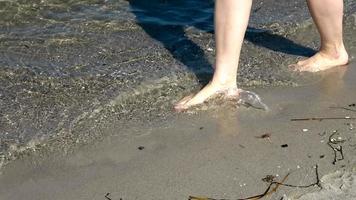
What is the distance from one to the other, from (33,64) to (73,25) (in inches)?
28.7

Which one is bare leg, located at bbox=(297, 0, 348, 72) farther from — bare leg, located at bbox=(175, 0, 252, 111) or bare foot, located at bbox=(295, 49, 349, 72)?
bare leg, located at bbox=(175, 0, 252, 111)

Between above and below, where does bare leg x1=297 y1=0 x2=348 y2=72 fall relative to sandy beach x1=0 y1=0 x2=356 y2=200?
above

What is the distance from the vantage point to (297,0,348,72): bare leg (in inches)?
148

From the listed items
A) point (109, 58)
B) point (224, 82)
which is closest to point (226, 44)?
point (224, 82)

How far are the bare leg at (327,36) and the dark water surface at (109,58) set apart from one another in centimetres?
18

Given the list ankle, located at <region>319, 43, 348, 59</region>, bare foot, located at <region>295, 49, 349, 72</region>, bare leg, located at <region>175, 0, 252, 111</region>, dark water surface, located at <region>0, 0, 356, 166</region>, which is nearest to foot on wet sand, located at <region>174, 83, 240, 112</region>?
bare leg, located at <region>175, 0, 252, 111</region>

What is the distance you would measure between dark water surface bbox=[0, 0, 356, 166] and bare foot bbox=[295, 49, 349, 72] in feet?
0.38

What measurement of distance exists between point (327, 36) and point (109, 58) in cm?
132

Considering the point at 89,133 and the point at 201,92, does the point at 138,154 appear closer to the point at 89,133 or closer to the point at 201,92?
the point at 89,133

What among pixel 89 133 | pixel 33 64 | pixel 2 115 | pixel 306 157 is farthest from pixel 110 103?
Answer: pixel 306 157

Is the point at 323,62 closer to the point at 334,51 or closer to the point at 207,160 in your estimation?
the point at 334,51

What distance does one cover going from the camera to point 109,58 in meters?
4.19

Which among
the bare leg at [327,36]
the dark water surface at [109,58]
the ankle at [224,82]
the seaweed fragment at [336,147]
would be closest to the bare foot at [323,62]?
the bare leg at [327,36]

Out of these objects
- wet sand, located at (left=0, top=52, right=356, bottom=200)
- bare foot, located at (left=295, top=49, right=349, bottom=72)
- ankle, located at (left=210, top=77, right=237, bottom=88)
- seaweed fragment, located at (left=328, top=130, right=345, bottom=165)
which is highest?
ankle, located at (left=210, top=77, right=237, bottom=88)
